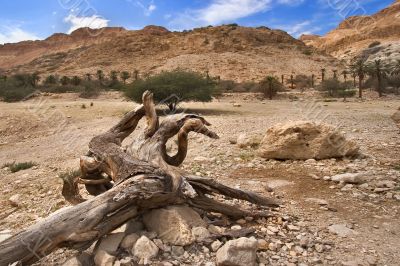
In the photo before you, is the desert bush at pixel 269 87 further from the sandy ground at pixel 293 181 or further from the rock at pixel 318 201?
the rock at pixel 318 201

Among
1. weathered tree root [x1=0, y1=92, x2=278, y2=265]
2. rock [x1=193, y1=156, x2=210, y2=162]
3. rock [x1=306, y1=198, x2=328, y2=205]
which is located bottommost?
rock [x1=306, y1=198, x2=328, y2=205]

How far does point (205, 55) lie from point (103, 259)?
2021 inches

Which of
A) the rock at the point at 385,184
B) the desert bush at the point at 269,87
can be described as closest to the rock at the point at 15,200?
the rock at the point at 385,184

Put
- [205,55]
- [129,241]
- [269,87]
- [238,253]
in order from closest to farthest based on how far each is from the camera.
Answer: [238,253] < [129,241] < [269,87] < [205,55]

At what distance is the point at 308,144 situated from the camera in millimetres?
6383

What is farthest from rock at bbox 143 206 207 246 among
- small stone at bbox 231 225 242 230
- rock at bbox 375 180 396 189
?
rock at bbox 375 180 396 189

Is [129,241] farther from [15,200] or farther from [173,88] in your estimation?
[173,88]

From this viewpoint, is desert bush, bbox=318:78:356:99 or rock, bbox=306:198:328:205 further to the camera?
desert bush, bbox=318:78:356:99

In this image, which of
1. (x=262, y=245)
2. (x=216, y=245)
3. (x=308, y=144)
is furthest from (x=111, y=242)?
(x=308, y=144)

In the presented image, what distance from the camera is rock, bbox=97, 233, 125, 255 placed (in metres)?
3.19

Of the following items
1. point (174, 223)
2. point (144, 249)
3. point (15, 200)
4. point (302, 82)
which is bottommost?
point (15, 200)

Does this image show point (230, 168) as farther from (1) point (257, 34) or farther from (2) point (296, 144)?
(1) point (257, 34)

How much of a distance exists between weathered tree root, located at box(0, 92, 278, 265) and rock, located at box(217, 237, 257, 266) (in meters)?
0.71

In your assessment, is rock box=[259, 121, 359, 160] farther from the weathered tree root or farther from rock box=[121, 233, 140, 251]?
rock box=[121, 233, 140, 251]
